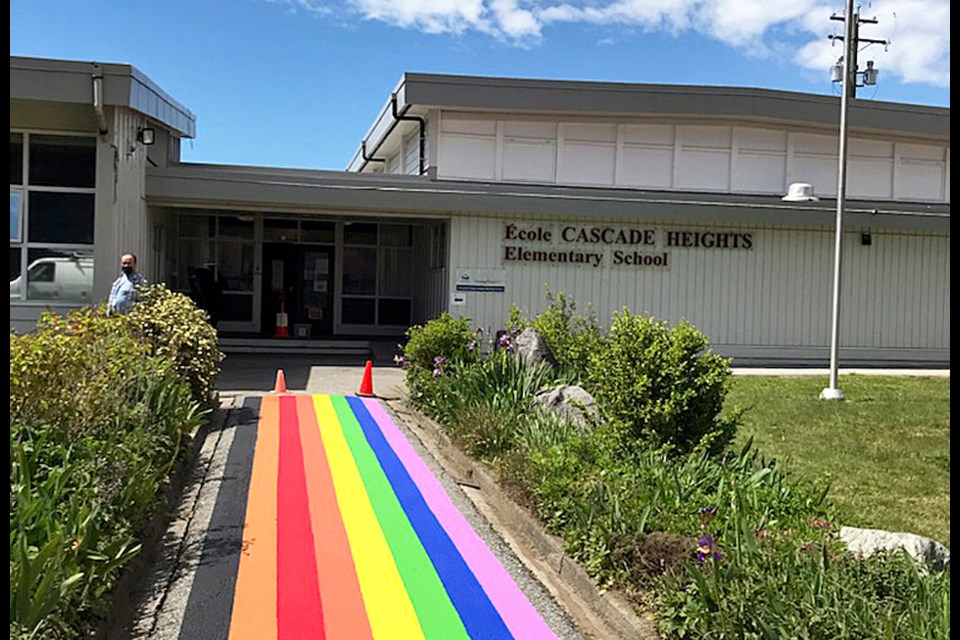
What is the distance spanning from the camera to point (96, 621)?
4594 mm

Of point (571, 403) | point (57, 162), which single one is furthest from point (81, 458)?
point (57, 162)

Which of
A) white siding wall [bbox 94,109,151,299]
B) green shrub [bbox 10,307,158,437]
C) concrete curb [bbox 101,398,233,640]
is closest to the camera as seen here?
concrete curb [bbox 101,398,233,640]

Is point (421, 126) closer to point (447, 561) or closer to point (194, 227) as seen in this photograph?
point (194, 227)

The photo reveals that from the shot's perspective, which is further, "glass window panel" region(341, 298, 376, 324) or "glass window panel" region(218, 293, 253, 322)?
"glass window panel" region(341, 298, 376, 324)

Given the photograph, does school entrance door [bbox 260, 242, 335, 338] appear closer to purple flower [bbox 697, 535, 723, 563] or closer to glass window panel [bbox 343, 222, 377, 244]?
glass window panel [bbox 343, 222, 377, 244]

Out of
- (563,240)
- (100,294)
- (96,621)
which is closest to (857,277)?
(563,240)

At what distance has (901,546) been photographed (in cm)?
492

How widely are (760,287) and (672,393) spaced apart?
40.6 feet

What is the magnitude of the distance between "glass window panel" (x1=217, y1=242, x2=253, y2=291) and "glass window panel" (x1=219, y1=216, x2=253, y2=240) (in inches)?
7.8

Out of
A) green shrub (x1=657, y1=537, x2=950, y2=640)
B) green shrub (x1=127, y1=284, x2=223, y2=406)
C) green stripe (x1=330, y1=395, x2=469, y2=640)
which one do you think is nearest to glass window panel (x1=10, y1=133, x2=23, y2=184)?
green shrub (x1=127, y1=284, x2=223, y2=406)

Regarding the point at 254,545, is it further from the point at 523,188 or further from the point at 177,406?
the point at 523,188

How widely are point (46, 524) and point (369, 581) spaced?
1962mm

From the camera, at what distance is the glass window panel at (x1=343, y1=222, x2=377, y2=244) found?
23.1 m

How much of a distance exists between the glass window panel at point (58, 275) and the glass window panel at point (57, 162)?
3.74ft
